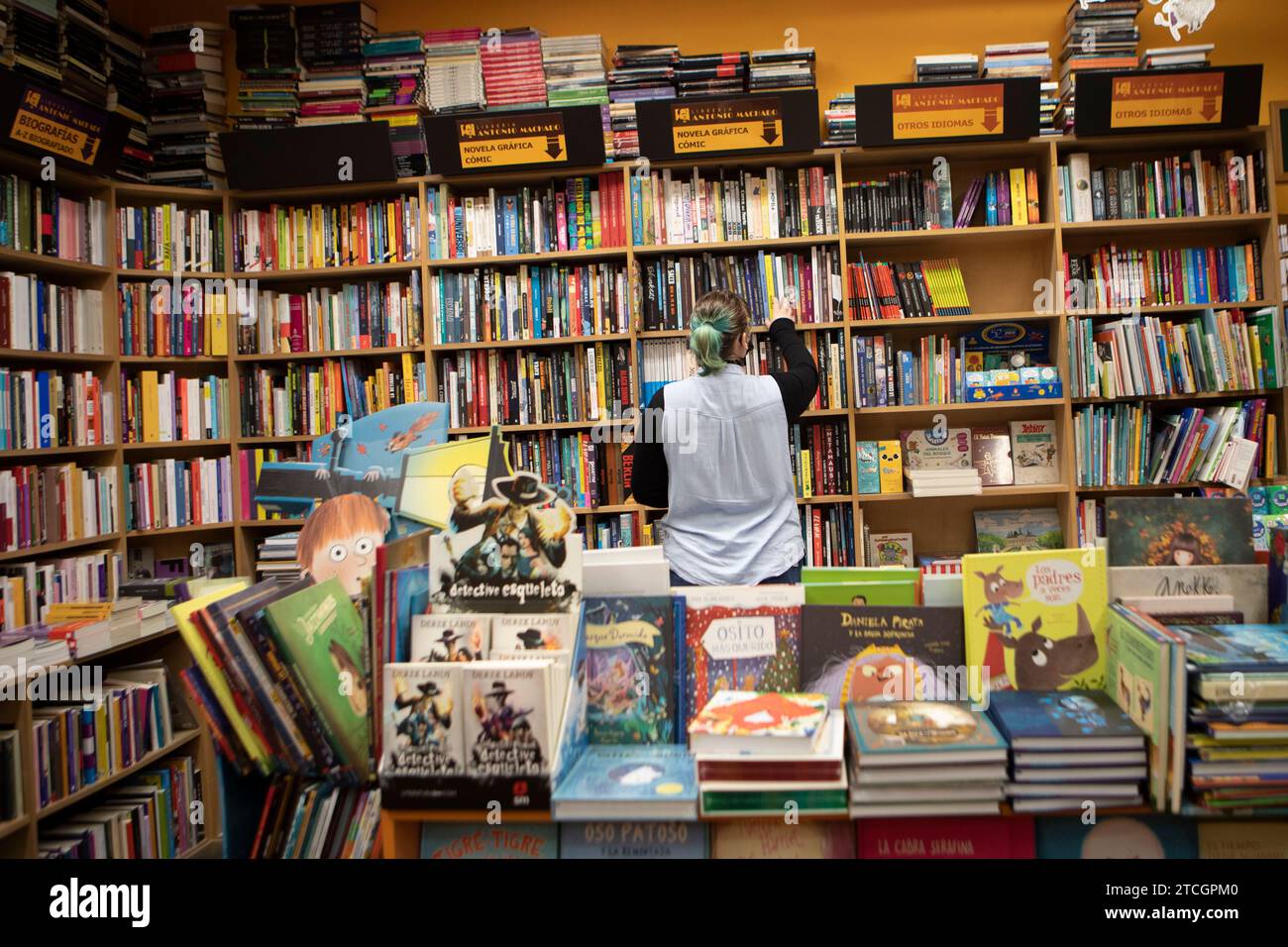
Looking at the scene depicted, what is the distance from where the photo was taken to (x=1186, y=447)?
396 centimetres

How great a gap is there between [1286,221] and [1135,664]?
147 inches

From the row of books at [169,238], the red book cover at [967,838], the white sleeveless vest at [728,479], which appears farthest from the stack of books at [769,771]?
the row of books at [169,238]

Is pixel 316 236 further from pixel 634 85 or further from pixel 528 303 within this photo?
pixel 634 85

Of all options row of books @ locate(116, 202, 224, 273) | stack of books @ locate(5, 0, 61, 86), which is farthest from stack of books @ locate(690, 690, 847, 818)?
stack of books @ locate(5, 0, 61, 86)

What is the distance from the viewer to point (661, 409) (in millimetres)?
2660

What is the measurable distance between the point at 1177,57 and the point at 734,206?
1.97 m

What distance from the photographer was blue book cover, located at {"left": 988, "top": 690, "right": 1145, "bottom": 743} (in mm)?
1397

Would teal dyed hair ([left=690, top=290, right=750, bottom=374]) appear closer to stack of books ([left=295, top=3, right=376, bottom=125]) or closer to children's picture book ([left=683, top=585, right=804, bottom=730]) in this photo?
children's picture book ([left=683, top=585, right=804, bottom=730])

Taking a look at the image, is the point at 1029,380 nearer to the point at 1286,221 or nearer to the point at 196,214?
the point at 1286,221

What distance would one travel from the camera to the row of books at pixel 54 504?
3.34 metres

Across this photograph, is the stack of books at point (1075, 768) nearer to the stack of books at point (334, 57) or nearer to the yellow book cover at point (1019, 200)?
the yellow book cover at point (1019, 200)

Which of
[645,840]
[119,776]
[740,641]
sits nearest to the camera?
[645,840]

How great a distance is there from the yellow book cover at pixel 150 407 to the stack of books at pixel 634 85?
227 centimetres

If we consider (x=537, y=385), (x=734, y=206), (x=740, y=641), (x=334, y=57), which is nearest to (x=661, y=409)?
(x=740, y=641)
